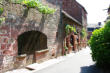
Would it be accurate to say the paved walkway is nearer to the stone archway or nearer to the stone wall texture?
the stone wall texture

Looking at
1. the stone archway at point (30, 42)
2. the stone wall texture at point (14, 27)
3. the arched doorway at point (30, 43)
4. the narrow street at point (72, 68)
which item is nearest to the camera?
the stone wall texture at point (14, 27)

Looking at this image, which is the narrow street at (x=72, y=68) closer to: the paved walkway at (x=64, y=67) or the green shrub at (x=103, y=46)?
the paved walkway at (x=64, y=67)

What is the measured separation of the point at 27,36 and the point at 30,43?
1.92 ft

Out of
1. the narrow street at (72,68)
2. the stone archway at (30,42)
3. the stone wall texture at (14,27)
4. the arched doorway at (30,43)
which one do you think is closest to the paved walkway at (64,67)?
the narrow street at (72,68)

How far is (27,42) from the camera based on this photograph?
7199 mm

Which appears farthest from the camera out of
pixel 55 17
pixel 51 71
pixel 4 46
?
pixel 55 17

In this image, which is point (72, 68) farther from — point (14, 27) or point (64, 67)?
point (14, 27)

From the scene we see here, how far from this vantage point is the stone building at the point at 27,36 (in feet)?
15.7

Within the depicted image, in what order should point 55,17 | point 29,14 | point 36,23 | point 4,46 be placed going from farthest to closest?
point 55,17
point 36,23
point 29,14
point 4,46

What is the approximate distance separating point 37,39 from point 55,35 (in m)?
1.72

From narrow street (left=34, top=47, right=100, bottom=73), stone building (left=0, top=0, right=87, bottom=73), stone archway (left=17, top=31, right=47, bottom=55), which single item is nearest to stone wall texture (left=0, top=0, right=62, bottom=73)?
stone building (left=0, top=0, right=87, bottom=73)

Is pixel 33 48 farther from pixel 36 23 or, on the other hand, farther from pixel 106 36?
pixel 106 36

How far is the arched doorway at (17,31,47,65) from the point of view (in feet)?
22.3

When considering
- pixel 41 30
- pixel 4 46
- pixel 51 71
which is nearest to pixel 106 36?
pixel 51 71
